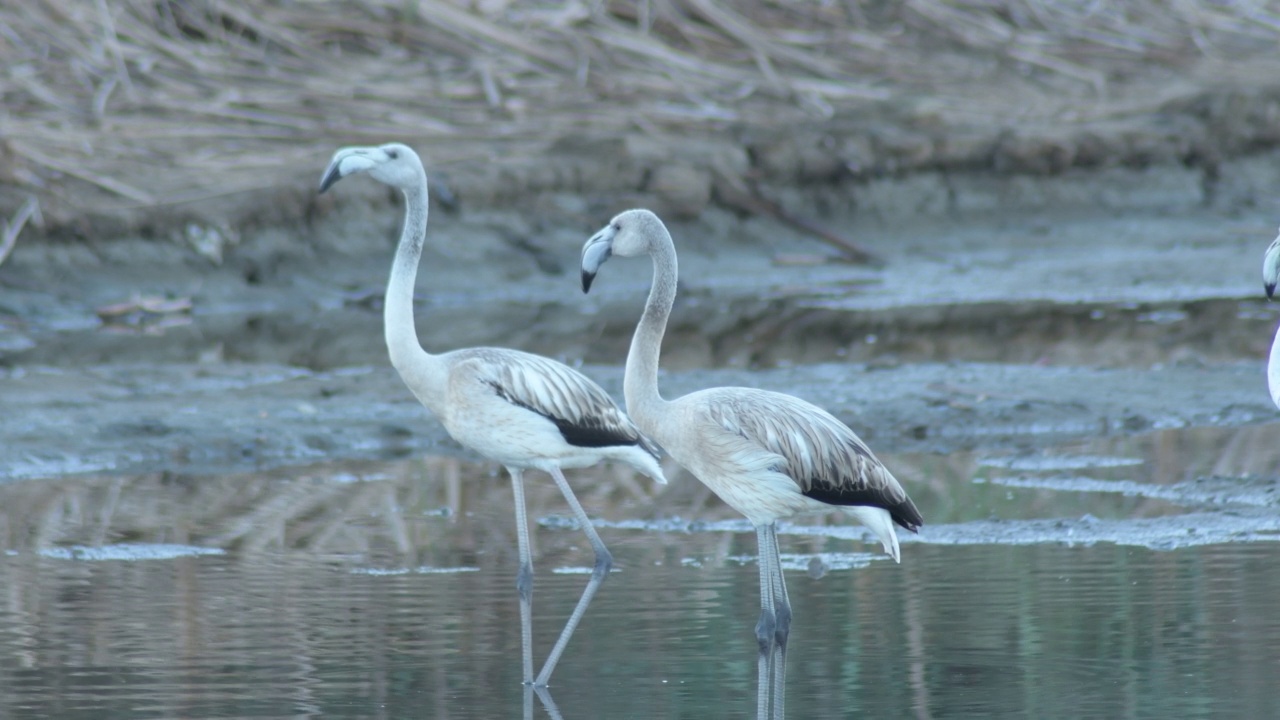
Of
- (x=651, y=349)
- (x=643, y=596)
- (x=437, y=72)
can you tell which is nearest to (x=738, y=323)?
(x=437, y=72)

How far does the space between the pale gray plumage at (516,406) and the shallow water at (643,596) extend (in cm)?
41

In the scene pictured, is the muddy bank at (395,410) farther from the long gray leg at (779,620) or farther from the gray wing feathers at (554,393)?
the long gray leg at (779,620)

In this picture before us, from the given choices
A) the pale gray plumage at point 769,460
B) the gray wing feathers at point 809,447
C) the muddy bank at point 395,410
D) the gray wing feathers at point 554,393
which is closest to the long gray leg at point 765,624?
the pale gray plumage at point 769,460

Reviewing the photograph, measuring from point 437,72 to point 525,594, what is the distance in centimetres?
1078

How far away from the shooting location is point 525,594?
5.84 meters

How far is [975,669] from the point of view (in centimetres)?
500

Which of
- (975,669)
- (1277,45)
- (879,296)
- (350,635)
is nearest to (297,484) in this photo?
(350,635)

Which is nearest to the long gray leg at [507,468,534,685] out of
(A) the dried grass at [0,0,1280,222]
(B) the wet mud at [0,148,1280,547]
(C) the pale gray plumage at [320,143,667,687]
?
(C) the pale gray plumage at [320,143,667,687]

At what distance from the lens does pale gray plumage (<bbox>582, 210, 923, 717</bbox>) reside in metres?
5.39

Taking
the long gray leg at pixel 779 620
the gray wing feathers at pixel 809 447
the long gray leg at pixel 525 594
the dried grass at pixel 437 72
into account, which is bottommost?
the dried grass at pixel 437 72

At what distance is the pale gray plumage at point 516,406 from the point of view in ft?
20.0

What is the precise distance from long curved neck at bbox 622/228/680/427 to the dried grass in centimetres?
884

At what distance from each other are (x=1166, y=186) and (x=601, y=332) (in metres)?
7.54

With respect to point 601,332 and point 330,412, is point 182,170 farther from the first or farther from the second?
point 330,412
